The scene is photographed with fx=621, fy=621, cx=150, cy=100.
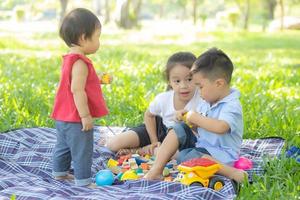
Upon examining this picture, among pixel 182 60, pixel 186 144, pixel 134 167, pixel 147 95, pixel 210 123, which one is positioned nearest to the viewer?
pixel 210 123

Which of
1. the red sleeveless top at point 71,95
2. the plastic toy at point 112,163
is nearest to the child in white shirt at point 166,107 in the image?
the plastic toy at point 112,163

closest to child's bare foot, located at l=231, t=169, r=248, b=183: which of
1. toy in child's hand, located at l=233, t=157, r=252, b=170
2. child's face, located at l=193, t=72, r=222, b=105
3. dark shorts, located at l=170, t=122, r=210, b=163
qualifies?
toy in child's hand, located at l=233, t=157, r=252, b=170

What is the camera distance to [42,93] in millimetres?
7262

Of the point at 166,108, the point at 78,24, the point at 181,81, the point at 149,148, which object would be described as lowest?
the point at 149,148

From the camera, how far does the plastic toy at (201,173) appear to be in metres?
4.10

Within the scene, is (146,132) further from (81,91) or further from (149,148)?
(81,91)

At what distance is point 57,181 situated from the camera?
440 cm

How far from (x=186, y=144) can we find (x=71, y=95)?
0.99 m

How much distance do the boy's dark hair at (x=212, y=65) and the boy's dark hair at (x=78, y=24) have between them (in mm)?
805

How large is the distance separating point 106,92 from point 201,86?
→ 10.2ft

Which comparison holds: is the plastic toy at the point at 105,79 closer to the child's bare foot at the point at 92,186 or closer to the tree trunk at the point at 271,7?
the child's bare foot at the point at 92,186

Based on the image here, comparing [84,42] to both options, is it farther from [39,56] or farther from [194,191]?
[39,56]

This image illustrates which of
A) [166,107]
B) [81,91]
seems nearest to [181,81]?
[166,107]

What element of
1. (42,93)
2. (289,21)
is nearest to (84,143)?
(42,93)
